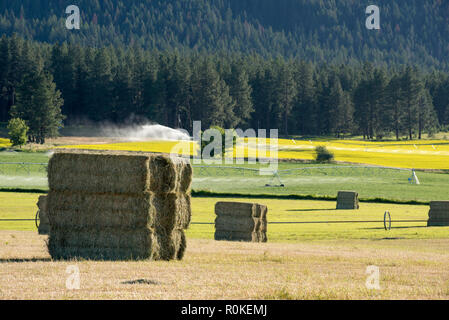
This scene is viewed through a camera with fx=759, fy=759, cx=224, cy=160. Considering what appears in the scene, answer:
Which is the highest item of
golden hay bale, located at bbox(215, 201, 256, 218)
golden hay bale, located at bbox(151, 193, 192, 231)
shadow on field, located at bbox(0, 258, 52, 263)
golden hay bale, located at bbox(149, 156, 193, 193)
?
golden hay bale, located at bbox(149, 156, 193, 193)

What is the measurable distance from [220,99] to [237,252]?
132209mm

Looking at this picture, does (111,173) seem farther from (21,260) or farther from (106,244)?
(21,260)

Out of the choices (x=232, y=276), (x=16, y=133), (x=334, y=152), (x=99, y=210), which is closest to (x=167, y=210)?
(x=99, y=210)

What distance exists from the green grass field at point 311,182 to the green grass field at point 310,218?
620 cm

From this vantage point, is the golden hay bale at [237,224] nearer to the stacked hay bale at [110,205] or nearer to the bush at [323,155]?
the stacked hay bale at [110,205]

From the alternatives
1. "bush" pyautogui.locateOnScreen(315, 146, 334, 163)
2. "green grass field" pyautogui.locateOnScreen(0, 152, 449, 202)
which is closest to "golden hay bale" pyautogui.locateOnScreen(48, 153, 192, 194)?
"green grass field" pyautogui.locateOnScreen(0, 152, 449, 202)

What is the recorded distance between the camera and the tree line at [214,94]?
152 metres

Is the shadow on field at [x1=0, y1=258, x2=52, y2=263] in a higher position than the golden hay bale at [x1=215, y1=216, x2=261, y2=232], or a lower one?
higher

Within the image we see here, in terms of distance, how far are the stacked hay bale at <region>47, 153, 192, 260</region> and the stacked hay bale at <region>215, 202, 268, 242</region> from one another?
10.1 meters

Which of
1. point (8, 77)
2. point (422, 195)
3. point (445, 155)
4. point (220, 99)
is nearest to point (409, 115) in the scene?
point (220, 99)

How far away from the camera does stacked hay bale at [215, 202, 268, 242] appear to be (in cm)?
2678

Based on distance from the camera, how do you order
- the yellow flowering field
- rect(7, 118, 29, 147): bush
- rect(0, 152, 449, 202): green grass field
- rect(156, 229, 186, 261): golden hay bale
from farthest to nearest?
rect(7, 118, 29, 147): bush → the yellow flowering field → rect(0, 152, 449, 202): green grass field → rect(156, 229, 186, 261): golden hay bale

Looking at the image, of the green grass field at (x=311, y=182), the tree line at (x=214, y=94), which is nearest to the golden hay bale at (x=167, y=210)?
the green grass field at (x=311, y=182)

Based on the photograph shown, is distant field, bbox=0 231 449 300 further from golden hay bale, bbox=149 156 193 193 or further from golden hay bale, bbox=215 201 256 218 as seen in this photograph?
golden hay bale, bbox=215 201 256 218
